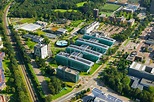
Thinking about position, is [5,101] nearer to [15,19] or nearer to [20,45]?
[20,45]

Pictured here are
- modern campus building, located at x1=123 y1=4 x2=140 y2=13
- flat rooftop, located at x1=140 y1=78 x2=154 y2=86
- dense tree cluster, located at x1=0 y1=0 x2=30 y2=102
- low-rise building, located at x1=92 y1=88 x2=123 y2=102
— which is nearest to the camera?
low-rise building, located at x1=92 y1=88 x2=123 y2=102

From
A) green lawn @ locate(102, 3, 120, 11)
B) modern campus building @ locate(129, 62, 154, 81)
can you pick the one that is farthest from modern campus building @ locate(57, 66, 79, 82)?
green lawn @ locate(102, 3, 120, 11)

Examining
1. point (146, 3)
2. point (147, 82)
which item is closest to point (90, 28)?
point (147, 82)

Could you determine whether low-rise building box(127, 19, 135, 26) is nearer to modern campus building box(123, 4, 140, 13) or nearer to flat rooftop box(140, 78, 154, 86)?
modern campus building box(123, 4, 140, 13)

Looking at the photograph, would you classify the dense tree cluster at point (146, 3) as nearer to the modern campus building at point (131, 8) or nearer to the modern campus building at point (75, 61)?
the modern campus building at point (131, 8)

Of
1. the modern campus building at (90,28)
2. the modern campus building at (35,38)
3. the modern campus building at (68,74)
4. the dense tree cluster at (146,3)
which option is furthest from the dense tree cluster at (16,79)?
the dense tree cluster at (146,3)

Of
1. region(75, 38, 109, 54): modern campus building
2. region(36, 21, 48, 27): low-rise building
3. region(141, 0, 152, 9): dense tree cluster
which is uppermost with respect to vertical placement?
region(141, 0, 152, 9): dense tree cluster

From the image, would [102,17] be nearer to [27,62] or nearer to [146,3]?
[146,3]
